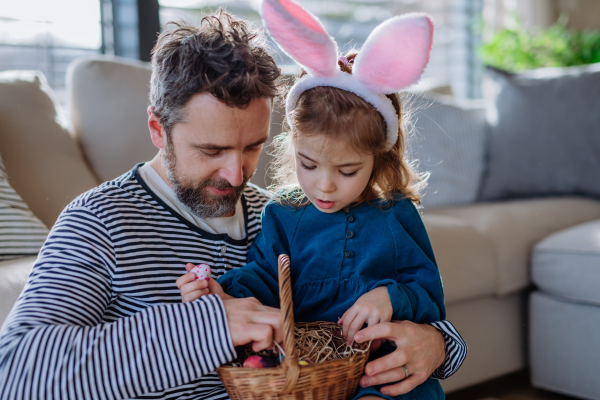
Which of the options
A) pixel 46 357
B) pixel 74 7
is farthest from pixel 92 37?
pixel 46 357

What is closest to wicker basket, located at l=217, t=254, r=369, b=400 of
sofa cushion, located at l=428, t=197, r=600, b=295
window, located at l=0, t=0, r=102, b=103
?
sofa cushion, located at l=428, t=197, r=600, b=295

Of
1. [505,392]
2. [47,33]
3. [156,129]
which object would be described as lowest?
[505,392]

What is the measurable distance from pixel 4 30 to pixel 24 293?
2.13m

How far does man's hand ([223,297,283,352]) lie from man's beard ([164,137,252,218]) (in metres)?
0.27

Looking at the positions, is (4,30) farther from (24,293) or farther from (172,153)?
(24,293)

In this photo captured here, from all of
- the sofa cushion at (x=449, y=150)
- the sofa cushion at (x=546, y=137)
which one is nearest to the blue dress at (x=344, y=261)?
the sofa cushion at (x=449, y=150)

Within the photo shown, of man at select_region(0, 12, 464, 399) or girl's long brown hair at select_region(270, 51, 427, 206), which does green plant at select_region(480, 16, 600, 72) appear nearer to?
girl's long brown hair at select_region(270, 51, 427, 206)

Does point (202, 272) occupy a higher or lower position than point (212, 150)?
lower

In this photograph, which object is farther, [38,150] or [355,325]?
[38,150]

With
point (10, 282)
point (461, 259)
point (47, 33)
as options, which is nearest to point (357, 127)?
point (10, 282)

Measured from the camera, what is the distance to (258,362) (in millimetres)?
856

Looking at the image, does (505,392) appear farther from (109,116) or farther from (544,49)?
(544,49)

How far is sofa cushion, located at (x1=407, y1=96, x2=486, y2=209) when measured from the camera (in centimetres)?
244

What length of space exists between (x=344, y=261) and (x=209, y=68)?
49 centimetres
